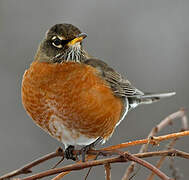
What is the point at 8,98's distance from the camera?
6516 mm

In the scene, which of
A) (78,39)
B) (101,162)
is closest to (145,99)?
(78,39)

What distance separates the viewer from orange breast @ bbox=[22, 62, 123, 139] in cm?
296

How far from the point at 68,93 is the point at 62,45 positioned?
1.49 ft

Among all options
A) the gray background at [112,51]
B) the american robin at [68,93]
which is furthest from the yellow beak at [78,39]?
the gray background at [112,51]

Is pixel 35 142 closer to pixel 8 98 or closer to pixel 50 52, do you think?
pixel 8 98

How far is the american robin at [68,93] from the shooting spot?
297 centimetres

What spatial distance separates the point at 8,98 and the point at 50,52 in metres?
3.44

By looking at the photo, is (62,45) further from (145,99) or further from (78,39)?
(145,99)

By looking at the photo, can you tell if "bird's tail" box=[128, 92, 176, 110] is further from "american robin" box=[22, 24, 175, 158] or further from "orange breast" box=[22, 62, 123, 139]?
"orange breast" box=[22, 62, 123, 139]

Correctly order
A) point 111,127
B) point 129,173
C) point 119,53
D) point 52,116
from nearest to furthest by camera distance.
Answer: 1. point 129,173
2. point 52,116
3. point 111,127
4. point 119,53

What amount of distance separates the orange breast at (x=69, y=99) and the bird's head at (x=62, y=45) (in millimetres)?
78

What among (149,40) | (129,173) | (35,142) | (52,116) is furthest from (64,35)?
(149,40)

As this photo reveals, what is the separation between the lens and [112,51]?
23.5 feet

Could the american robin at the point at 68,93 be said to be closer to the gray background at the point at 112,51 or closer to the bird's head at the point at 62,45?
the bird's head at the point at 62,45
